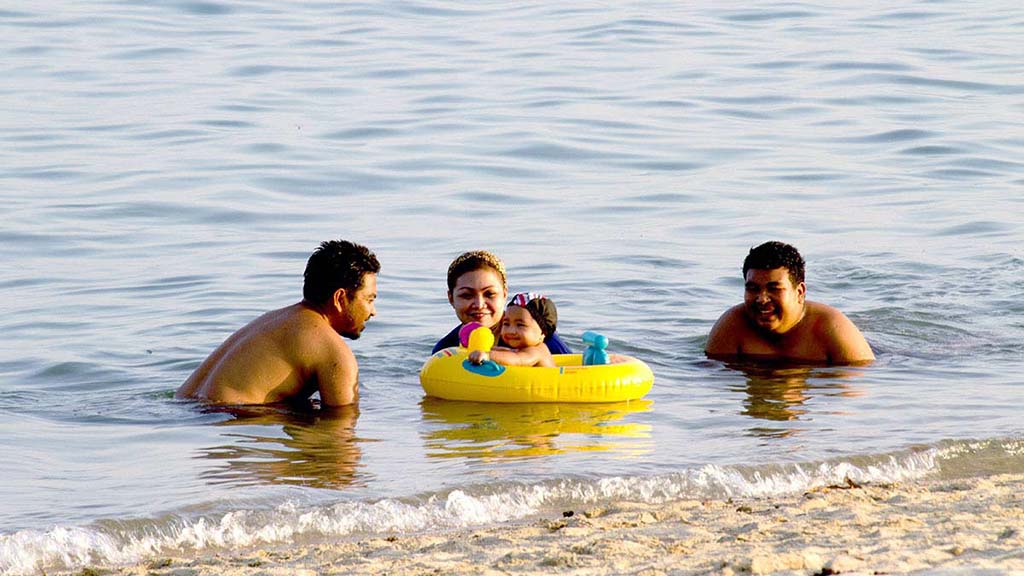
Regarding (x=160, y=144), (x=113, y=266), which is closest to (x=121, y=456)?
(x=113, y=266)

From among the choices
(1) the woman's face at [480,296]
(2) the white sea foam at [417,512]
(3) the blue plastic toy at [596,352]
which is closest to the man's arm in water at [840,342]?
(3) the blue plastic toy at [596,352]

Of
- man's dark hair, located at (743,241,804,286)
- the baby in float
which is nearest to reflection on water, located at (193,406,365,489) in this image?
the baby in float

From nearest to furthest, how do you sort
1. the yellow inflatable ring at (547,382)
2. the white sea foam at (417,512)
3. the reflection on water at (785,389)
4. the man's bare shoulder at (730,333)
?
the white sea foam at (417,512)
the reflection on water at (785,389)
the yellow inflatable ring at (547,382)
the man's bare shoulder at (730,333)

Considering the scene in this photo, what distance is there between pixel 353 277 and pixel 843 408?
2699mm

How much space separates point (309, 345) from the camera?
8266mm

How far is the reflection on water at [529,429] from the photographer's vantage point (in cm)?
758

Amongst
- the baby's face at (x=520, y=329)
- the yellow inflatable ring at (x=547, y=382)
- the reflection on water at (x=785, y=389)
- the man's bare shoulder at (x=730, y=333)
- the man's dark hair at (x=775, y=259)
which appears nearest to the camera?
the reflection on water at (x=785, y=389)

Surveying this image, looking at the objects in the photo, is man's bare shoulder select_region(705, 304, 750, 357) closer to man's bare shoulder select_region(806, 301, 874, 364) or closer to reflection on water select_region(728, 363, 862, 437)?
reflection on water select_region(728, 363, 862, 437)

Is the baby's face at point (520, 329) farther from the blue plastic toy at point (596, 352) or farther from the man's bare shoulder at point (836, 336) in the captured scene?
the man's bare shoulder at point (836, 336)

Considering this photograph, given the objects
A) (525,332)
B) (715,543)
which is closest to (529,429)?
(525,332)

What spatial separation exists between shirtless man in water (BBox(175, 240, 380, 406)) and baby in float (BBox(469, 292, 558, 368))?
715 mm

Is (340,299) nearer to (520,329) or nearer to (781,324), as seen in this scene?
(520,329)

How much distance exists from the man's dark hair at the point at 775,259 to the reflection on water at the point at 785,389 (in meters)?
0.58

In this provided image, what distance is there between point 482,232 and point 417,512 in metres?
7.96
